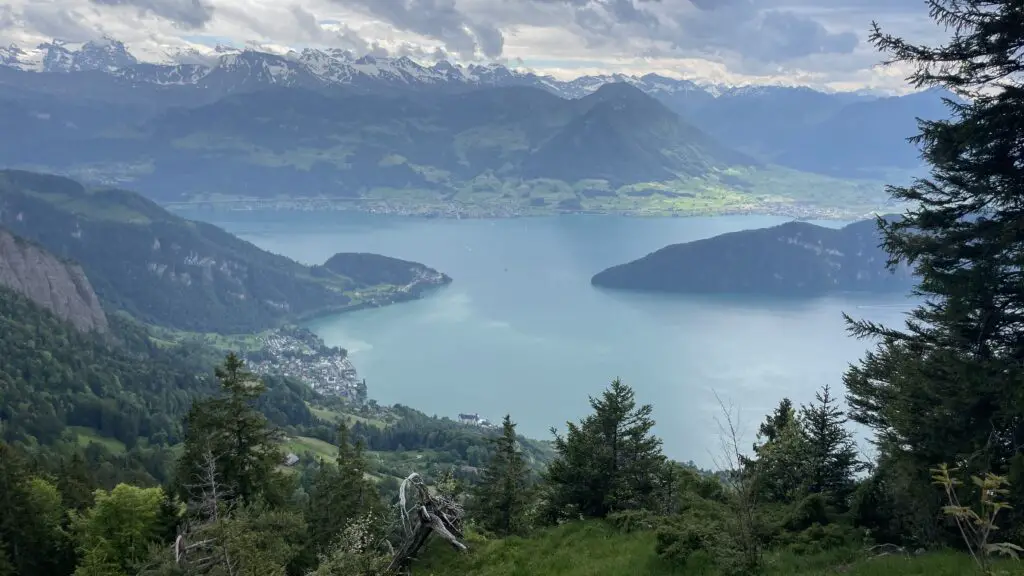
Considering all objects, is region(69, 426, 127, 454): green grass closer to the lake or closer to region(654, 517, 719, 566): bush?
the lake

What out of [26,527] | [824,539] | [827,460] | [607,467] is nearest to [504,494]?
[607,467]

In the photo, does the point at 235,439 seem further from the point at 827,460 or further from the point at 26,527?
the point at 827,460

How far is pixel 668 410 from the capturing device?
337ft

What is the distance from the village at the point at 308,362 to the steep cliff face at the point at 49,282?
33040mm

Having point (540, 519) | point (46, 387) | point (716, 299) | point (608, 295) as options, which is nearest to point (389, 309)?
point (608, 295)

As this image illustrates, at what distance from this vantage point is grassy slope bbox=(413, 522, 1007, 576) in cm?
1035

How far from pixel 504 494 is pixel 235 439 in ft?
28.8

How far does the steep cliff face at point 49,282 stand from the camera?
126812 millimetres

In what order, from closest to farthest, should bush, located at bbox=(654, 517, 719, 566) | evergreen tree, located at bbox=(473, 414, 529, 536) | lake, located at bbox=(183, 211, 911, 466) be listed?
bush, located at bbox=(654, 517, 719, 566) < evergreen tree, located at bbox=(473, 414, 529, 536) < lake, located at bbox=(183, 211, 911, 466)

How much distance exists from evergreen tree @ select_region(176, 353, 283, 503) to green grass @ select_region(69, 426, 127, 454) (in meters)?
72.4

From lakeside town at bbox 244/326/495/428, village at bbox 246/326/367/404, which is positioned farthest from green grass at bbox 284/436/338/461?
village at bbox 246/326/367/404

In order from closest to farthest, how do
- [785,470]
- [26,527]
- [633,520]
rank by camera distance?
[633,520]
[785,470]
[26,527]

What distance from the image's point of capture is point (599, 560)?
13719 mm

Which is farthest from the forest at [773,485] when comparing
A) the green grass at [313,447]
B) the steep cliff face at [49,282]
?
the steep cliff face at [49,282]
